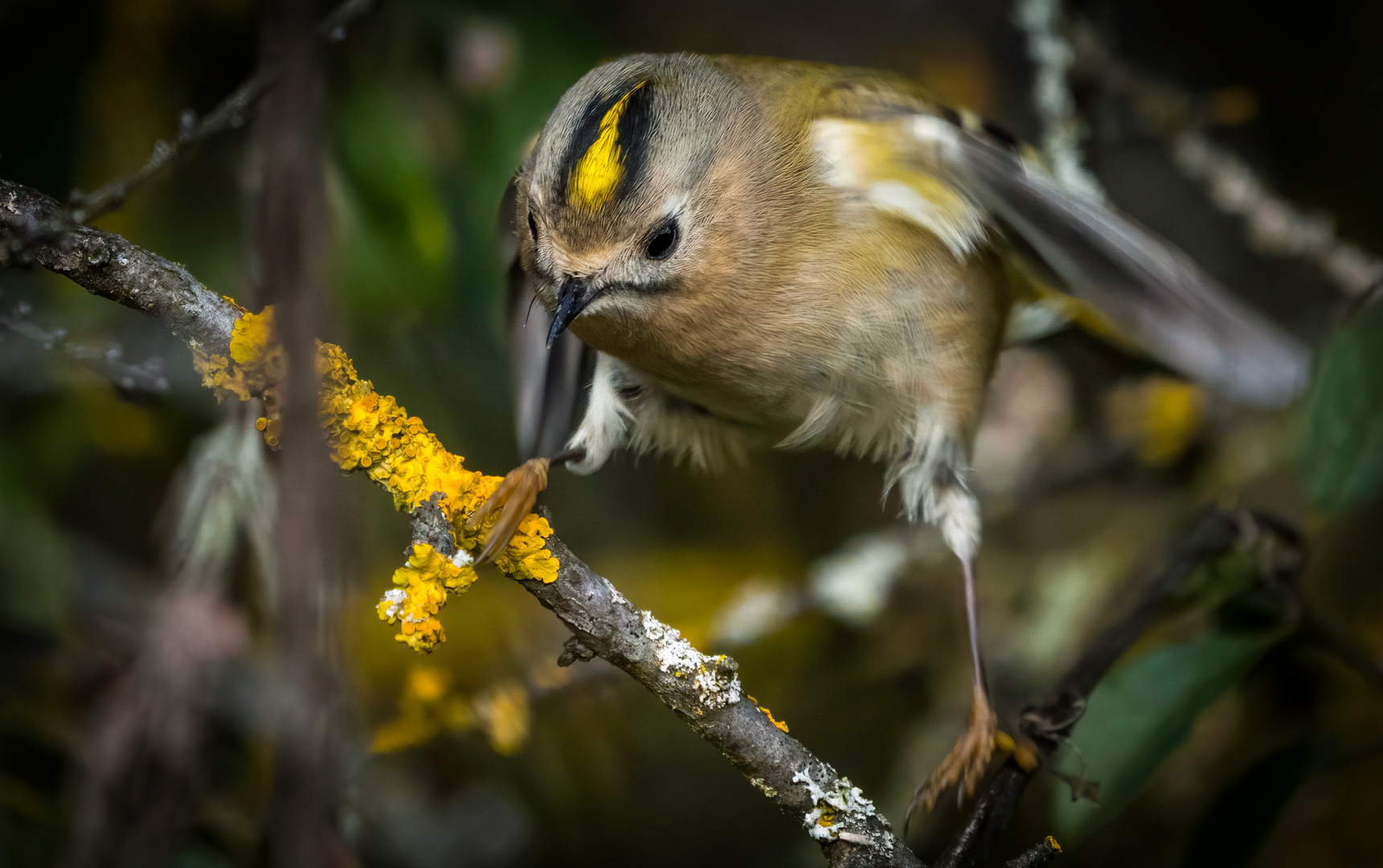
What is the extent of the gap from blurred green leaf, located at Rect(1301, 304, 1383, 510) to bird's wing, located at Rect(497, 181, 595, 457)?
1.22 m

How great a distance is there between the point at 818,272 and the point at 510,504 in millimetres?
628

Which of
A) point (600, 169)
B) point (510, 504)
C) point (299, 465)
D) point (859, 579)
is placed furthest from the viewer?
point (859, 579)

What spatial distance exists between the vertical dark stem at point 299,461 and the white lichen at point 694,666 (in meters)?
0.39

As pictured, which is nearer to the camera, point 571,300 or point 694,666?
point 694,666

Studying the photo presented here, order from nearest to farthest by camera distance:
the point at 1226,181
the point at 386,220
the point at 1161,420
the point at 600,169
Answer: the point at 600,169, the point at 386,220, the point at 1226,181, the point at 1161,420

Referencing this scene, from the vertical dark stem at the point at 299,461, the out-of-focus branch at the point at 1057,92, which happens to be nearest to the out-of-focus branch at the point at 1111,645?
the vertical dark stem at the point at 299,461

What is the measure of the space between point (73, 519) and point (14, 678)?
1.88 feet

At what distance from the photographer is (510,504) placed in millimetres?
1105

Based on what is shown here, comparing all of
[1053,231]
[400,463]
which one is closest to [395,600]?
[400,463]

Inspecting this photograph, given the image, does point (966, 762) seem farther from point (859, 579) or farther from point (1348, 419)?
point (1348, 419)

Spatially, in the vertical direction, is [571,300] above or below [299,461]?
above

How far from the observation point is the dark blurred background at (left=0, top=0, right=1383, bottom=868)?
56.2 inches

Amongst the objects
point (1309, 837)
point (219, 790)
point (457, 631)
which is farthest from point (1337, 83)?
point (219, 790)

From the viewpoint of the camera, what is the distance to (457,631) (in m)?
2.02
